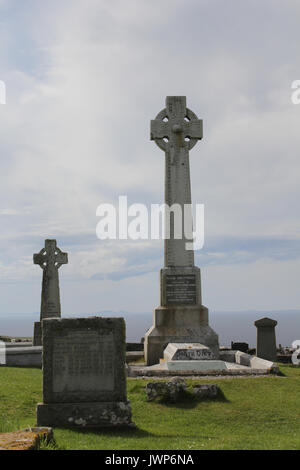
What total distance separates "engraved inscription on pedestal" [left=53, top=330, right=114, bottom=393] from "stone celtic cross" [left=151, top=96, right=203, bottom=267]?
36.0 ft

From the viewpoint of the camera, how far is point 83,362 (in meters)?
8.60

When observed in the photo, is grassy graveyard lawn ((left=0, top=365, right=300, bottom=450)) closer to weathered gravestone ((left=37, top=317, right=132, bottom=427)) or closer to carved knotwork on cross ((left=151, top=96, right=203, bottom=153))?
weathered gravestone ((left=37, top=317, right=132, bottom=427))

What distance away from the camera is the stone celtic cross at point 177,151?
63.8ft

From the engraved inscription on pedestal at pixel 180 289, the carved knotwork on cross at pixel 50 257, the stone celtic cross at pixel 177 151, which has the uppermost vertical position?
the stone celtic cross at pixel 177 151

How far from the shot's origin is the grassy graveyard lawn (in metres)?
7.14

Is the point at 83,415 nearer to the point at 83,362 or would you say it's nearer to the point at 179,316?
the point at 83,362

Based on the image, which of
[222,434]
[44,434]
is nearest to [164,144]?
[222,434]

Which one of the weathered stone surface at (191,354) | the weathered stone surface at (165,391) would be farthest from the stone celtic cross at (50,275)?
the weathered stone surface at (165,391)

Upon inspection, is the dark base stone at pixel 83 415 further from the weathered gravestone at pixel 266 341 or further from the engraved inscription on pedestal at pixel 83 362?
the weathered gravestone at pixel 266 341

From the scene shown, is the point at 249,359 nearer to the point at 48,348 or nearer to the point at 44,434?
the point at 48,348

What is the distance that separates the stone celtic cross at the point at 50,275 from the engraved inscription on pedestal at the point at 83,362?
57.1ft

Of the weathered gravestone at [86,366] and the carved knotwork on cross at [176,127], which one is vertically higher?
the carved knotwork on cross at [176,127]

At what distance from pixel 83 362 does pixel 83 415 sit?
828 millimetres
